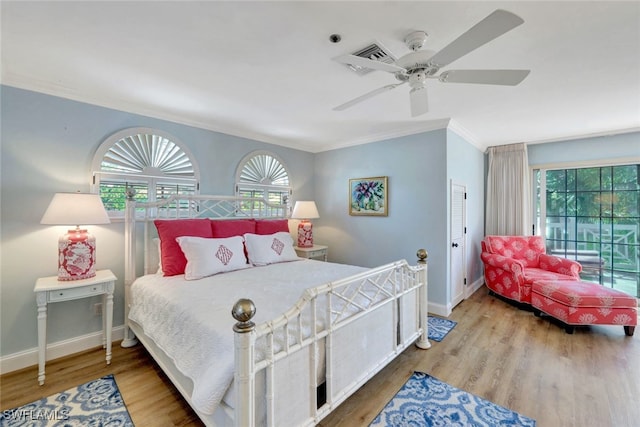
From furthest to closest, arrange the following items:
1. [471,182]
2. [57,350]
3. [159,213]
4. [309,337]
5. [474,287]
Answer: [474,287]
[471,182]
[159,213]
[57,350]
[309,337]

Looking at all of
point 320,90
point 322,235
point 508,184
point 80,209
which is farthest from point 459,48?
point 508,184

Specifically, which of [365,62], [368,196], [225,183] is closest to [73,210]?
[225,183]

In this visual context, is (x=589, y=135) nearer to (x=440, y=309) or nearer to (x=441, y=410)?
(x=440, y=309)

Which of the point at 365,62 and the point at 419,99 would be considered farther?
the point at 419,99

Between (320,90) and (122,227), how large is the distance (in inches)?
96.3

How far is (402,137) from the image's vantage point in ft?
12.3

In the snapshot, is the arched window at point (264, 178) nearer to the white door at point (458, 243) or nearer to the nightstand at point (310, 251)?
the nightstand at point (310, 251)

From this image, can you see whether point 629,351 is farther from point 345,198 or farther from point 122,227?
point 122,227

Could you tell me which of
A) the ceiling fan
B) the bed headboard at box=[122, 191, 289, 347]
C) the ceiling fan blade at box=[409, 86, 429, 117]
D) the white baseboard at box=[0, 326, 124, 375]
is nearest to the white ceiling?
the ceiling fan

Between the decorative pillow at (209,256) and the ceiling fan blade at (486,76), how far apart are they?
7.66 feet

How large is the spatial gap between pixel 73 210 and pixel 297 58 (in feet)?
7.16

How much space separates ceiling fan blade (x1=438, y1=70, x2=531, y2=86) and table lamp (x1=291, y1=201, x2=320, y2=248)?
2712 mm

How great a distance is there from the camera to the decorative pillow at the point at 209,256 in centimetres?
242

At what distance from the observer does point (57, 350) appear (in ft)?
7.91
